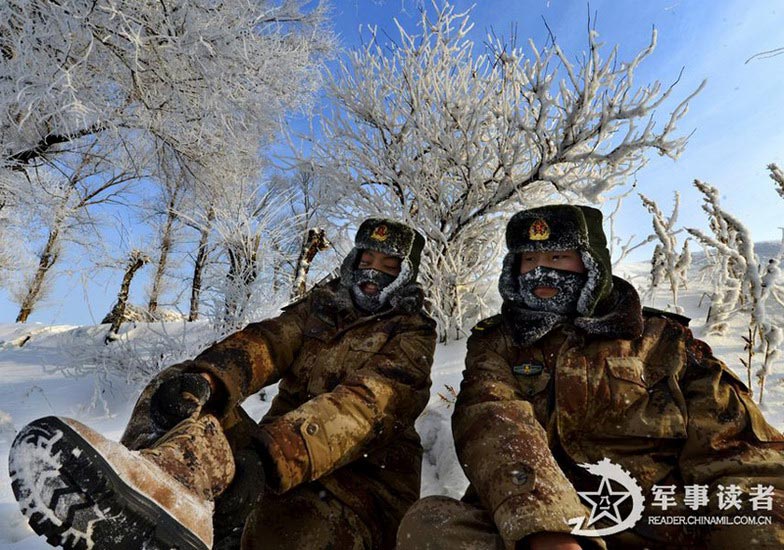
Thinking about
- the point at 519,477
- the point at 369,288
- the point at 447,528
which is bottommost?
the point at 447,528

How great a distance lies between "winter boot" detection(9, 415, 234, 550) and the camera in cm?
80

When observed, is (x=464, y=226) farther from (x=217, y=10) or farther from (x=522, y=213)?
(x=217, y=10)

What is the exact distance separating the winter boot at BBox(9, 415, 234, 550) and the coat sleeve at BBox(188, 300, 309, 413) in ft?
2.60

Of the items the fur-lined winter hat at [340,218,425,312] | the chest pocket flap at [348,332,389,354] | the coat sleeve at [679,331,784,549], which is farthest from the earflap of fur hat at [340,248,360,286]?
the coat sleeve at [679,331,784,549]

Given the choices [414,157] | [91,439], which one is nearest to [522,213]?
[91,439]

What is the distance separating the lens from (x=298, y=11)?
6.05 meters

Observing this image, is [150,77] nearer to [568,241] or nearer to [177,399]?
[177,399]

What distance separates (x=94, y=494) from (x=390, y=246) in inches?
63.9

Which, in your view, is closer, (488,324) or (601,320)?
(601,320)

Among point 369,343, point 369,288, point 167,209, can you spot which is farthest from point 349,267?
point 167,209

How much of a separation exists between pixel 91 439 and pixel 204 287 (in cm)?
436

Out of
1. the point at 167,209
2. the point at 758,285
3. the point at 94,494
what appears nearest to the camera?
the point at 94,494

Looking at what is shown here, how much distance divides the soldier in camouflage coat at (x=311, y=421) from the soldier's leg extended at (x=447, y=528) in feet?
0.97

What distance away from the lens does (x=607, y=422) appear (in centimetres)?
151
